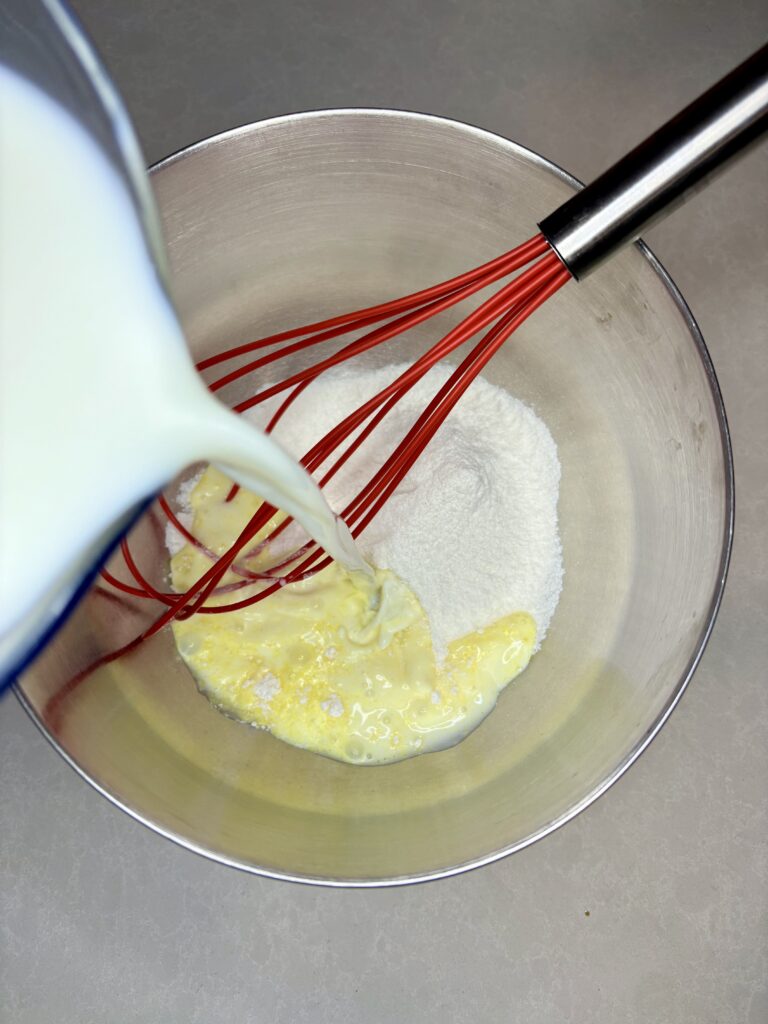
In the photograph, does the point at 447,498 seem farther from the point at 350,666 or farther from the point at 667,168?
the point at 667,168

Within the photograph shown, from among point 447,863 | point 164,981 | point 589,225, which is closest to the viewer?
point 589,225

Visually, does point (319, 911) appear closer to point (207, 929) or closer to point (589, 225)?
point (207, 929)

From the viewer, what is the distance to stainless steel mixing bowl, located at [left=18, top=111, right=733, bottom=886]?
1.72 feet

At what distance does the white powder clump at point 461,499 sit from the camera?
60 centimetres

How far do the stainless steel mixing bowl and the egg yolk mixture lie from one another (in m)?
0.02

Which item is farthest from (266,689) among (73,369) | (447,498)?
(73,369)

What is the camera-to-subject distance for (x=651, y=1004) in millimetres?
658

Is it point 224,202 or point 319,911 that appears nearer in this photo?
point 224,202

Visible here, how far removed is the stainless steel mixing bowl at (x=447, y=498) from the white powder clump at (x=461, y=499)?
0.06 feet

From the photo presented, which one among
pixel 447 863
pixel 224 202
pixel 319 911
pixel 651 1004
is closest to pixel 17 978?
pixel 319 911

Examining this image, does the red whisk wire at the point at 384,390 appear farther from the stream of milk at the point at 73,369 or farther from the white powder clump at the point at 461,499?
the stream of milk at the point at 73,369

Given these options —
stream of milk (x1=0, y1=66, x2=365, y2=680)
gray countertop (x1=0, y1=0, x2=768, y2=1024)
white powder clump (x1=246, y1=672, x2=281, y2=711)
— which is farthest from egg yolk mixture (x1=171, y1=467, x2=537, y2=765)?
stream of milk (x1=0, y1=66, x2=365, y2=680)

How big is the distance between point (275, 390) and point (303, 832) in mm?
270

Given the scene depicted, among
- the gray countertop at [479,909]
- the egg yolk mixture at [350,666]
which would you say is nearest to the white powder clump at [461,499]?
the egg yolk mixture at [350,666]
